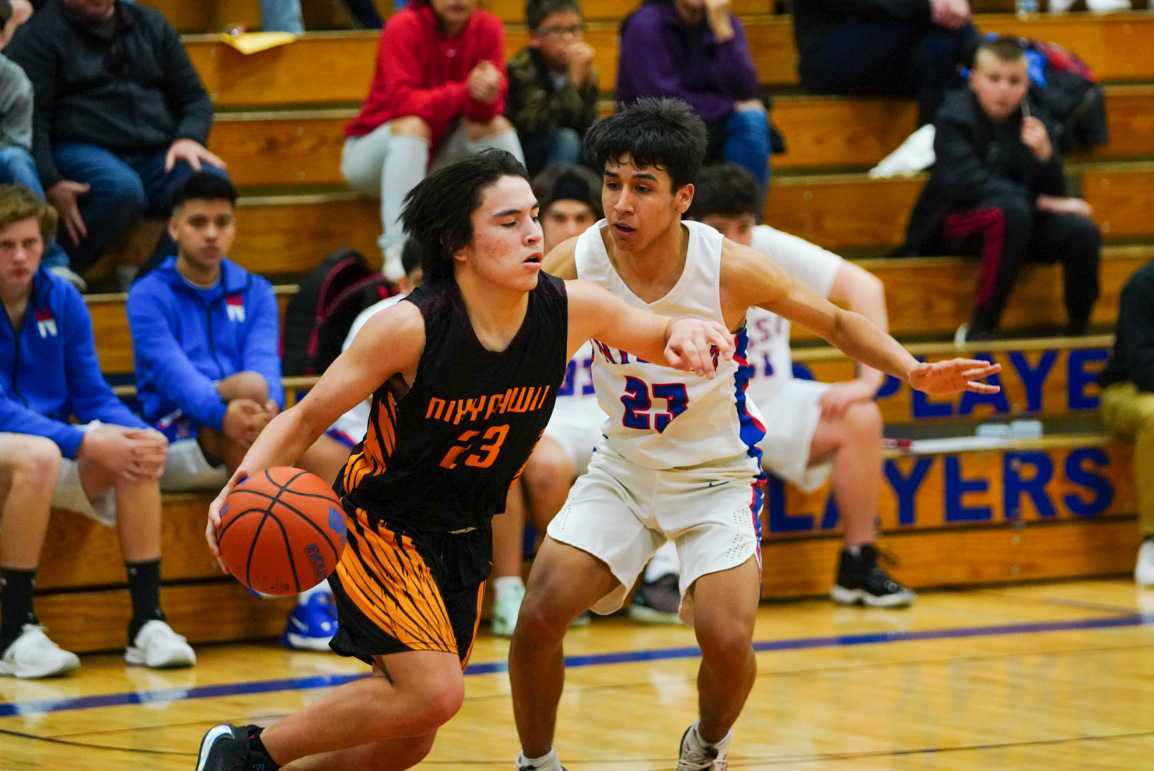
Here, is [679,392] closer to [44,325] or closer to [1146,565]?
[44,325]

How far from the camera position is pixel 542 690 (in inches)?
170

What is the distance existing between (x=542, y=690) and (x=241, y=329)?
8.35 feet

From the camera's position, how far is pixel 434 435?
3.83 metres

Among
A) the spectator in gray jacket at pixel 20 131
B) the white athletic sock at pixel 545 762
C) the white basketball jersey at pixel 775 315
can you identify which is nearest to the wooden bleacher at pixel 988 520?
the white basketball jersey at pixel 775 315

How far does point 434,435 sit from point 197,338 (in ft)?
8.89

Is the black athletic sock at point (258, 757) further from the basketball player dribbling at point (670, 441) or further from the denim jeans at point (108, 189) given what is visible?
the denim jeans at point (108, 189)

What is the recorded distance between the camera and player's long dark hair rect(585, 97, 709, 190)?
14.4 feet

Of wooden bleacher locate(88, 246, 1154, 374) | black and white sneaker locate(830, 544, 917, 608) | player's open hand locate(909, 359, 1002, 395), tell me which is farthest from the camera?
wooden bleacher locate(88, 246, 1154, 374)

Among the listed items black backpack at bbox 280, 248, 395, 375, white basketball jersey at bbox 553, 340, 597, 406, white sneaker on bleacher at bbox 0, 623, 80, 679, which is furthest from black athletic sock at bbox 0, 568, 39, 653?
white basketball jersey at bbox 553, 340, 597, 406

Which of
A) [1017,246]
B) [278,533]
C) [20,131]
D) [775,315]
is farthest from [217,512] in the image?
[1017,246]

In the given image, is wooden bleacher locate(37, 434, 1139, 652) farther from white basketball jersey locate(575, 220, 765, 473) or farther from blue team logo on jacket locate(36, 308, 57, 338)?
white basketball jersey locate(575, 220, 765, 473)

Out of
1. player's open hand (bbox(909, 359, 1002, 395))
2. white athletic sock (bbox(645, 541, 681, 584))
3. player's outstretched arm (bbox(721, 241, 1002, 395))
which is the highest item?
player's outstretched arm (bbox(721, 241, 1002, 395))

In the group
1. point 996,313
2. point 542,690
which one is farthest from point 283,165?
point 542,690

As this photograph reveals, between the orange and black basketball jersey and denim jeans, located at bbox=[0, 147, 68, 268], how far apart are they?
3.06m
